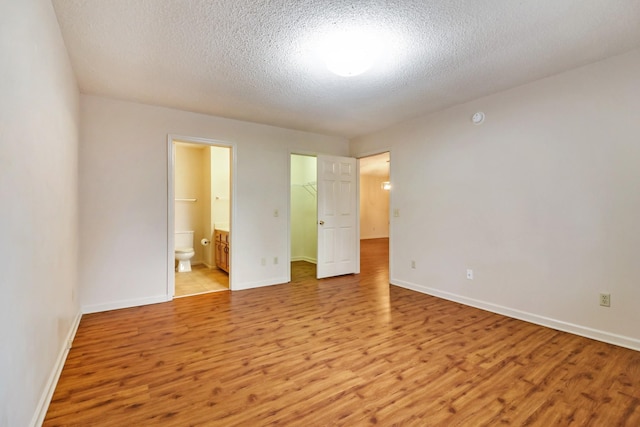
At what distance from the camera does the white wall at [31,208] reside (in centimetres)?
116

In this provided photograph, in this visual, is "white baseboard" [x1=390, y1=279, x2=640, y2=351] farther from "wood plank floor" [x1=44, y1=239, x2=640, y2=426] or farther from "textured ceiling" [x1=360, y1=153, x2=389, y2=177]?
"textured ceiling" [x1=360, y1=153, x2=389, y2=177]

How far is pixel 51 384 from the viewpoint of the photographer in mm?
1768

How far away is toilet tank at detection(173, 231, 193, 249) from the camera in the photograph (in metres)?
5.38

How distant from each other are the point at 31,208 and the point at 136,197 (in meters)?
2.08

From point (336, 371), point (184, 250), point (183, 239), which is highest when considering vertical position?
point (183, 239)

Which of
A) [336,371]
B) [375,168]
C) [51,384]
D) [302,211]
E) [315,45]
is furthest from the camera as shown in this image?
[375,168]

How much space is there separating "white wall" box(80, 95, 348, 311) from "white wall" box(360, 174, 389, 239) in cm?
652

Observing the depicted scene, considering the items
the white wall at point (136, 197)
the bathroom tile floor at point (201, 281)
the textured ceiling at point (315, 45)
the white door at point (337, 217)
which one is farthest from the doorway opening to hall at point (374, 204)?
the textured ceiling at point (315, 45)

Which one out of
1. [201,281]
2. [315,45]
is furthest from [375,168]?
[315,45]

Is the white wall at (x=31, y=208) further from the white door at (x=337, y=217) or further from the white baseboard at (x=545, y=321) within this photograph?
the white baseboard at (x=545, y=321)

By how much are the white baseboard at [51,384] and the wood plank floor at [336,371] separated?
4cm

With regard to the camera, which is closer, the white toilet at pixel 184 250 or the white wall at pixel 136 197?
the white wall at pixel 136 197

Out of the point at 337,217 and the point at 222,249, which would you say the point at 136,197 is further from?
the point at 337,217

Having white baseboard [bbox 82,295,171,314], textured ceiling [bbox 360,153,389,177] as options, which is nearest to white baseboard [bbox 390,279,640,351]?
white baseboard [bbox 82,295,171,314]
